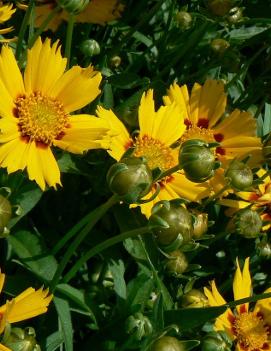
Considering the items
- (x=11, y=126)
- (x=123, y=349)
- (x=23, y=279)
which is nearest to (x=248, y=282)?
(x=123, y=349)

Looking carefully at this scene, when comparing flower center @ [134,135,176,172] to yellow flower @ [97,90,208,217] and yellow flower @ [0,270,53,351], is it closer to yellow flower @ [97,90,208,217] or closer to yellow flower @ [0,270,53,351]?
yellow flower @ [97,90,208,217]

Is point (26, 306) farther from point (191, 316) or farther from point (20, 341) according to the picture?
point (191, 316)

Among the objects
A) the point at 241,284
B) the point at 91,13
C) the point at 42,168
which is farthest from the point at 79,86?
the point at 241,284

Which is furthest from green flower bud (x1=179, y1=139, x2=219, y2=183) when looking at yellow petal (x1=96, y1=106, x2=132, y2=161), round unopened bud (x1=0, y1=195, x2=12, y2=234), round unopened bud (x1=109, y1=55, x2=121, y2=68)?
round unopened bud (x1=109, y1=55, x2=121, y2=68)

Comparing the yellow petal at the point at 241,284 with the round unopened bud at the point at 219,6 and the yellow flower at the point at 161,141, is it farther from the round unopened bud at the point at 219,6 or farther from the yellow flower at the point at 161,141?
the round unopened bud at the point at 219,6

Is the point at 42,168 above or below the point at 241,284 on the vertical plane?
above

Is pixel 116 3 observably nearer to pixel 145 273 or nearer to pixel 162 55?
pixel 162 55

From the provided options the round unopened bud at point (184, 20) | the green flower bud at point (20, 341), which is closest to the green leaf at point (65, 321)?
the green flower bud at point (20, 341)
